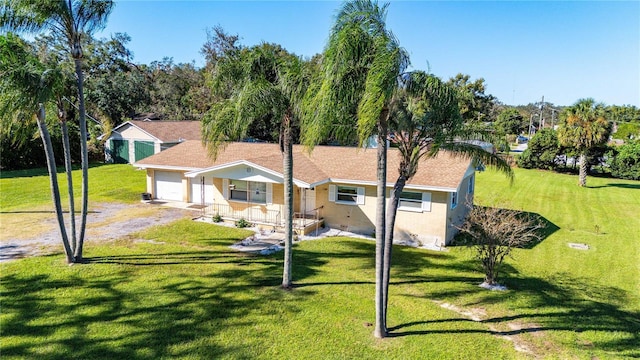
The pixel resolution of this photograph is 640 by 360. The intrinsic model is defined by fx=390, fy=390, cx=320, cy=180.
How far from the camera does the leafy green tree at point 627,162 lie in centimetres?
3859

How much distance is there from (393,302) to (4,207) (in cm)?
2214

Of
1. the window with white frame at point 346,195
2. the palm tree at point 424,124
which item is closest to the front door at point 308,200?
the window with white frame at point 346,195

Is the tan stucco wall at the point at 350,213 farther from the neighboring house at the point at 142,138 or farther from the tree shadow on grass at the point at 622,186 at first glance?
the tree shadow on grass at the point at 622,186

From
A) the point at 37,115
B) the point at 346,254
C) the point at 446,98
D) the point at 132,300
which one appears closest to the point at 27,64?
the point at 37,115

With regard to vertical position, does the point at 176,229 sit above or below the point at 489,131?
below

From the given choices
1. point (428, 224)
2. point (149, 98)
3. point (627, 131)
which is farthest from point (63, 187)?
point (627, 131)

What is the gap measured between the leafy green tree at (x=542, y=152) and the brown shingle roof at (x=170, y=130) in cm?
3565

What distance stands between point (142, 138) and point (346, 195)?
26.3m

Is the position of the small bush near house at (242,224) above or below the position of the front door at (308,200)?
below

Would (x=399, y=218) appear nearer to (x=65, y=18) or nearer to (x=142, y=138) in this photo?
(x=65, y=18)

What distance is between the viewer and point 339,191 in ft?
63.7

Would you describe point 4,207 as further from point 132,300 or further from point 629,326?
point 629,326

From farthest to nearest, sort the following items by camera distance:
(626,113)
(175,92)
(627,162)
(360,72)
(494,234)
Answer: (626,113)
(175,92)
(627,162)
(494,234)
(360,72)

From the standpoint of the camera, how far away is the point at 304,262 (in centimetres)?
1453
